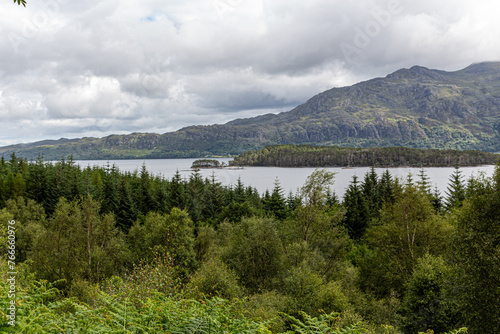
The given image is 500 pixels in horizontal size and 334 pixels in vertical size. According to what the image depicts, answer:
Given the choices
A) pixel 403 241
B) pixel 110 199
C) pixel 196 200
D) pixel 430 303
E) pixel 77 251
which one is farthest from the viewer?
pixel 196 200

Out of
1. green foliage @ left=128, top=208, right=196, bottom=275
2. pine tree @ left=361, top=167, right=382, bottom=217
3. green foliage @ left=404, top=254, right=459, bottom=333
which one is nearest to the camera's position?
green foliage @ left=404, top=254, right=459, bottom=333

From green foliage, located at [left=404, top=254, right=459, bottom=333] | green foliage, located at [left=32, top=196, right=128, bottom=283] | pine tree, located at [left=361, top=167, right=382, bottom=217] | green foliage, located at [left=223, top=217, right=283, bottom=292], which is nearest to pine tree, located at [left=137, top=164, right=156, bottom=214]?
green foliage, located at [left=32, top=196, right=128, bottom=283]

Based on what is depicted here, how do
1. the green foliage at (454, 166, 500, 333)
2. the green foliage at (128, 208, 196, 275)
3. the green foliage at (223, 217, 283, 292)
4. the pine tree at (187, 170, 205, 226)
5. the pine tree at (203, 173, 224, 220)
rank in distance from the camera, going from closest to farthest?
the green foliage at (454, 166, 500, 333)
the green foliage at (223, 217, 283, 292)
the green foliage at (128, 208, 196, 275)
the pine tree at (187, 170, 205, 226)
the pine tree at (203, 173, 224, 220)

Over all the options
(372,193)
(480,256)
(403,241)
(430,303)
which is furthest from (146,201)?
(480,256)

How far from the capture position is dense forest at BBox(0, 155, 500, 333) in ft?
23.1

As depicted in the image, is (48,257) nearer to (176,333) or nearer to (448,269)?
(176,333)

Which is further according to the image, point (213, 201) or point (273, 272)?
point (213, 201)

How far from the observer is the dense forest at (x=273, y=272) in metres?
7.04

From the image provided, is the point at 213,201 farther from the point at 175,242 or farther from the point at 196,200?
the point at 175,242

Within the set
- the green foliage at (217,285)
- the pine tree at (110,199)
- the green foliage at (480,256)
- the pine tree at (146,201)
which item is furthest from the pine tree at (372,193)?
the pine tree at (110,199)

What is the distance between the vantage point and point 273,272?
37031 mm

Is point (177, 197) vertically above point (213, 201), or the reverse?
point (177, 197)

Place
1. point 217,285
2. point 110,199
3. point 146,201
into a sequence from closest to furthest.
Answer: point 217,285
point 110,199
point 146,201

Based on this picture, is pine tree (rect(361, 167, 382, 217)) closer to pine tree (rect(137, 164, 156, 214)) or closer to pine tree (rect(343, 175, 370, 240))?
pine tree (rect(343, 175, 370, 240))
